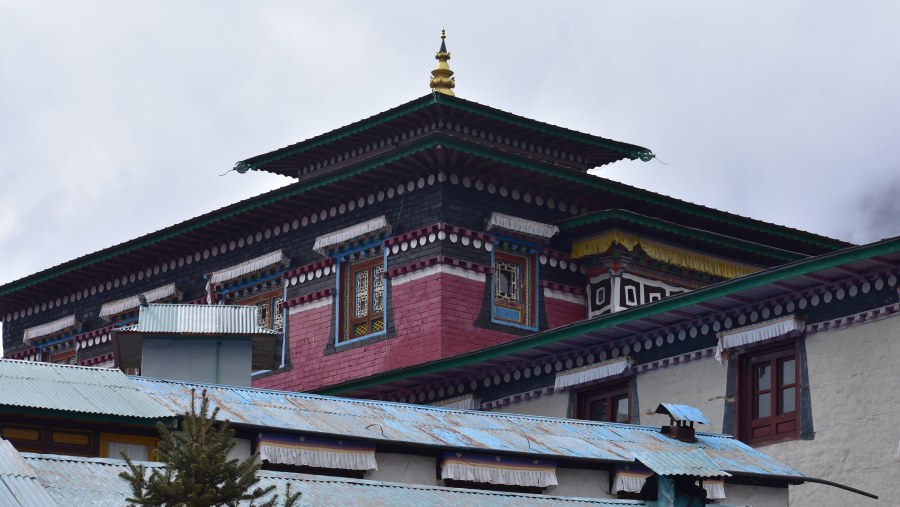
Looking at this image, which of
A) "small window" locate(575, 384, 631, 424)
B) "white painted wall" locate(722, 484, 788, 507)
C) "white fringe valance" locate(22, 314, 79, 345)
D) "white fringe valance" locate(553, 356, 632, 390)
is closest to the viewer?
"white painted wall" locate(722, 484, 788, 507)

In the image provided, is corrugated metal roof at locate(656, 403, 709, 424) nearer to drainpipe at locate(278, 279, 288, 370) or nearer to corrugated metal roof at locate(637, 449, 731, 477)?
corrugated metal roof at locate(637, 449, 731, 477)

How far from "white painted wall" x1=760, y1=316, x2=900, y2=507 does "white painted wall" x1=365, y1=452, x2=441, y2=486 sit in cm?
631

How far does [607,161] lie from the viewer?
40.0m

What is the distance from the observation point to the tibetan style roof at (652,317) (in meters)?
25.2

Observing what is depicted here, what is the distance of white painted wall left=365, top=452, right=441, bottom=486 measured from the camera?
21406 millimetres

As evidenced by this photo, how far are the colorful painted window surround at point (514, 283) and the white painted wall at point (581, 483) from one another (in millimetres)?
12983

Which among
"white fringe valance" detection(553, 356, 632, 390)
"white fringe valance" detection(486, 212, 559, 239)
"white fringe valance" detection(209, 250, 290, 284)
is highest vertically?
"white fringe valance" detection(486, 212, 559, 239)

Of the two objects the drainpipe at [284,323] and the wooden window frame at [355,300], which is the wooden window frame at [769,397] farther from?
the drainpipe at [284,323]

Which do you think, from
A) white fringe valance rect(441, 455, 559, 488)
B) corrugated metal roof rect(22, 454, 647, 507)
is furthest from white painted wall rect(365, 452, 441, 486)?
corrugated metal roof rect(22, 454, 647, 507)

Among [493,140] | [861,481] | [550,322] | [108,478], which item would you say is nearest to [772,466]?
[861,481]

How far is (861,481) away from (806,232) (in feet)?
49.7

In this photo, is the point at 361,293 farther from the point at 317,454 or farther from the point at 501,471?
the point at 317,454

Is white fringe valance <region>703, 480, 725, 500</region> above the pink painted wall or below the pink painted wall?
below

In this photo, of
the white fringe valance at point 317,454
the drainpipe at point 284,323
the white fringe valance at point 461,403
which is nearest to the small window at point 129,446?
the white fringe valance at point 317,454
